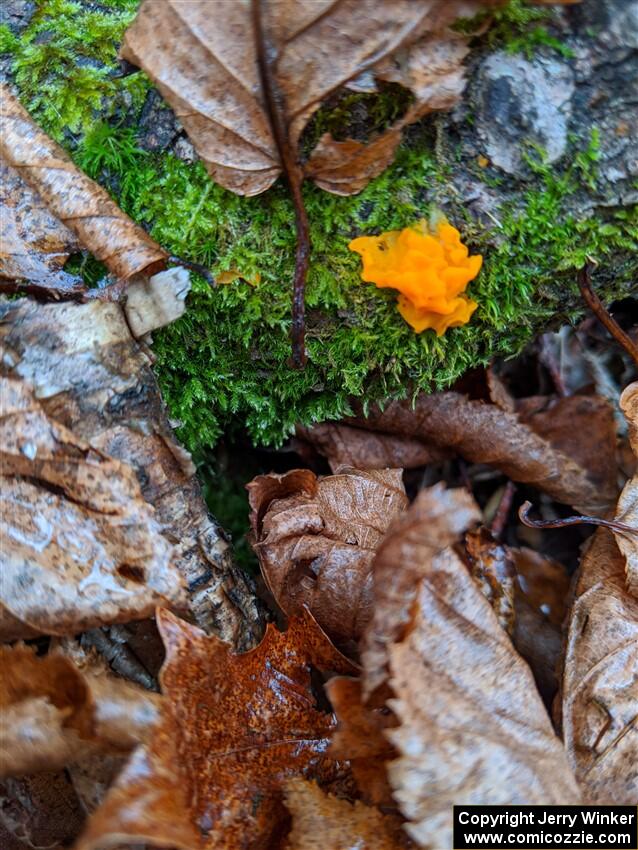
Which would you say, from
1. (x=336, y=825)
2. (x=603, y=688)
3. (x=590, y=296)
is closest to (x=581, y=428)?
(x=590, y=296)

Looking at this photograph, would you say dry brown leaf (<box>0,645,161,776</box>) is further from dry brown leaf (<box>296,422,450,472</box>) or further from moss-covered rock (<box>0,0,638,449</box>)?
dry brown leaf (<box>296,422,450,472</box>)

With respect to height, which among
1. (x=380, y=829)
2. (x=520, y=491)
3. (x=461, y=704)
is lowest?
(x=520, y=491)

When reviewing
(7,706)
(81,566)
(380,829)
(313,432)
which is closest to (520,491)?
(313,432)

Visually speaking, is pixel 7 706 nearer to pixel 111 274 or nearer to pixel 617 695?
pixel 111 274

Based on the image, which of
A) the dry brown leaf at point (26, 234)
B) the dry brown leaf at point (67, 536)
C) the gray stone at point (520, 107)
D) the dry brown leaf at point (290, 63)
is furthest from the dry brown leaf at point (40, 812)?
the gray stone at point (520, 107)

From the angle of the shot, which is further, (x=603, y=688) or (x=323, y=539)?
(x=323, y=539)

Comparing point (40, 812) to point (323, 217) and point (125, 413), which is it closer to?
point (125, 413)

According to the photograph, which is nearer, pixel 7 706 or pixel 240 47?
pixel 7 706
